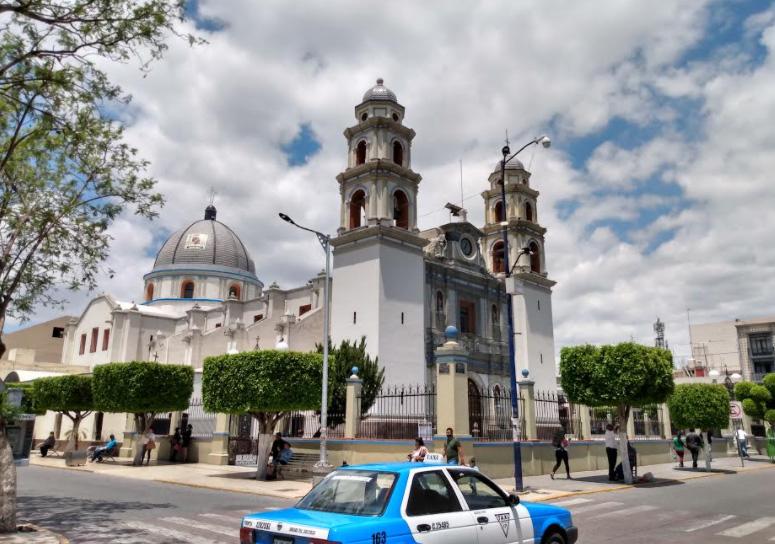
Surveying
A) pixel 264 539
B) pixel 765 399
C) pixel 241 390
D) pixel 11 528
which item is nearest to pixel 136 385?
pixel 241 390

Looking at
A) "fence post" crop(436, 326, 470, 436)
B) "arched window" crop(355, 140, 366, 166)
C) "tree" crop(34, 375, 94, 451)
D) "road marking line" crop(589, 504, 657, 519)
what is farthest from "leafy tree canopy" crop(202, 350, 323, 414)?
"arched window" crop(355, 140, 366, 166)

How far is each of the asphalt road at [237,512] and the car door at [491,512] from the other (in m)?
3.74

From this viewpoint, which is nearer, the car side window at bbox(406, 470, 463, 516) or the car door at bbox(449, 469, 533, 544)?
the car side window at bbox(406, 470, 463, 516)

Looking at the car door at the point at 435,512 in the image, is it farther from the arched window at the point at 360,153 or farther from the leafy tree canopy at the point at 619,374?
the arched window at the point at 360,153

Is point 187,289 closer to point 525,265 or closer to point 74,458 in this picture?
point 74,458

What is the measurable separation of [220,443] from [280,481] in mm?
6887

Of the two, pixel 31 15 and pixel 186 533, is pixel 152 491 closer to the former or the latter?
pixel 186 533

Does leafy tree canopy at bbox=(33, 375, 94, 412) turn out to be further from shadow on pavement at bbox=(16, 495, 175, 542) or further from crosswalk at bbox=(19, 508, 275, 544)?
crosswalk at bbox=(19, 508, 275, 544)

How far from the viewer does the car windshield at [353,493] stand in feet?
19.1

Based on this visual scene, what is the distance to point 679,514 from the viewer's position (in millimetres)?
12859

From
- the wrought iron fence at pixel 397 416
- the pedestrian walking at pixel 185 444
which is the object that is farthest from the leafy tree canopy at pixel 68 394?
the wrought iron fence at pixel 397 416

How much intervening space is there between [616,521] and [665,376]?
984 centimetres

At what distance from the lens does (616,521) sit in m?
11.9

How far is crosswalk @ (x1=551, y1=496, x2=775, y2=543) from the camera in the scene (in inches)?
412
